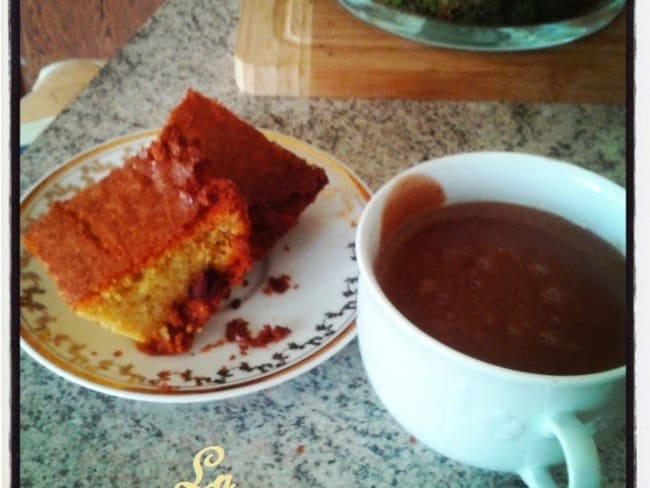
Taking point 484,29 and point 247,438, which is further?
point 484,29

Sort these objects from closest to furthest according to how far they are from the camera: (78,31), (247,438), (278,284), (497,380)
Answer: (497,380) < (247,438) < (278,284) < (78,31)

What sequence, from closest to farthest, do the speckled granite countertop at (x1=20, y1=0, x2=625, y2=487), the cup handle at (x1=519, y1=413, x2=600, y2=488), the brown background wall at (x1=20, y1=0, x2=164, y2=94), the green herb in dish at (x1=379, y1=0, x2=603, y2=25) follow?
the cup handle at (x1=519, y1=413, x2=600, y2=488), the speckled granite countertop at (x1=20, y1=0, x2=625, y2=487), the green herb in dish at (x1=379, y1=0, x2=603, y2=25), the brown background wall at (x1=20, y1=0, x2=164, y2=94)

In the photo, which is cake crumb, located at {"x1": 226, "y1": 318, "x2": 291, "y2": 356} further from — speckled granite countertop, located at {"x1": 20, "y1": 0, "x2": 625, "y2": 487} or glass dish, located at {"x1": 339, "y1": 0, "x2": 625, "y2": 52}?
glass dish, located at {"x1": 339, "y1": 0, "x2": 625, "y2": 52}

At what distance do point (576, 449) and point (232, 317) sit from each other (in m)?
0.29

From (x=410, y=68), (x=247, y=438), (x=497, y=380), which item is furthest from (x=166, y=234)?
(x=410, y=68)

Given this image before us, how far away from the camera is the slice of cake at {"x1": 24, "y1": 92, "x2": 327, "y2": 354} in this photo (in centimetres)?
52

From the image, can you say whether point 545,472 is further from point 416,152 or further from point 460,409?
point 416,152

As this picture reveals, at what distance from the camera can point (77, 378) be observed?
49cm

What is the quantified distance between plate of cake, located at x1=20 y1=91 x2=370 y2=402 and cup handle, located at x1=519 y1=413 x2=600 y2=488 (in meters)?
0.19

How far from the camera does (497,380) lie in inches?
13.9

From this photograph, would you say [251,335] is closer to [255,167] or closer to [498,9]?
[255,167]

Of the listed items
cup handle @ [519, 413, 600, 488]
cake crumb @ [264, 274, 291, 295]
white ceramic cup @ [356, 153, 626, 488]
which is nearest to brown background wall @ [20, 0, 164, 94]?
cake crumb @ [264, 274, 291, 295]

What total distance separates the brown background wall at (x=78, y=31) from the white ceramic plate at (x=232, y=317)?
0.25 m

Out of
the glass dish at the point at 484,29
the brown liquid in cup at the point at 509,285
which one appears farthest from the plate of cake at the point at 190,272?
the glass dish at the point at 484,29
